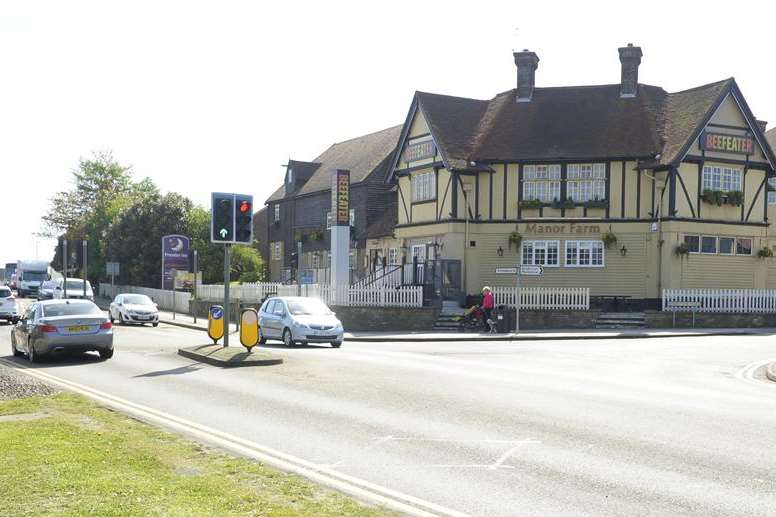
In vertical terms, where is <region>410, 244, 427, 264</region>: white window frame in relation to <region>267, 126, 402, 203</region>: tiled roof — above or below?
below

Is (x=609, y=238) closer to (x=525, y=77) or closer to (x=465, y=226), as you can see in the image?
(x=465, y=226)

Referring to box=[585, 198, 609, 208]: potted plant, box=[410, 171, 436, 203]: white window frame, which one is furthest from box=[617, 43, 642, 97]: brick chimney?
box=[410, 171, 436, 203]: white window frame

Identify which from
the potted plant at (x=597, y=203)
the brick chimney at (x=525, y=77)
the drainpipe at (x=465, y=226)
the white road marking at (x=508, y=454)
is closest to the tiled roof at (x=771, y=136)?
the brick chimney at (x=525, y=77)

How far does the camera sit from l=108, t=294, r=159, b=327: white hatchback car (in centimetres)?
3822

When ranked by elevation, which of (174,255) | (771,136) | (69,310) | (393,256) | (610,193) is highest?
(771,136)

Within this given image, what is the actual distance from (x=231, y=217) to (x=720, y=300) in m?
23.1

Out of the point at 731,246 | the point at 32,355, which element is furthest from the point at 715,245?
the point at 32,355

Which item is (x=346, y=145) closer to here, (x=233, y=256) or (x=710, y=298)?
(x=233, y=256)

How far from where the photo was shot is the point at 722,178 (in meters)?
38.2

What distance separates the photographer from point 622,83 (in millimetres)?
41250

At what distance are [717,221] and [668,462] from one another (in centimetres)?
3128

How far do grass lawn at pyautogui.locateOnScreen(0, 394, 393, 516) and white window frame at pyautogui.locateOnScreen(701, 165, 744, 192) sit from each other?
107 feet

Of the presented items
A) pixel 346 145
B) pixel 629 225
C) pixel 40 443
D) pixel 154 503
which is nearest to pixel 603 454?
pixel 154 503

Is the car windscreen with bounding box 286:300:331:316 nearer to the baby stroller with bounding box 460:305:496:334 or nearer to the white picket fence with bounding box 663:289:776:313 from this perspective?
the baby stroller with bounding box 460:305:496:334
